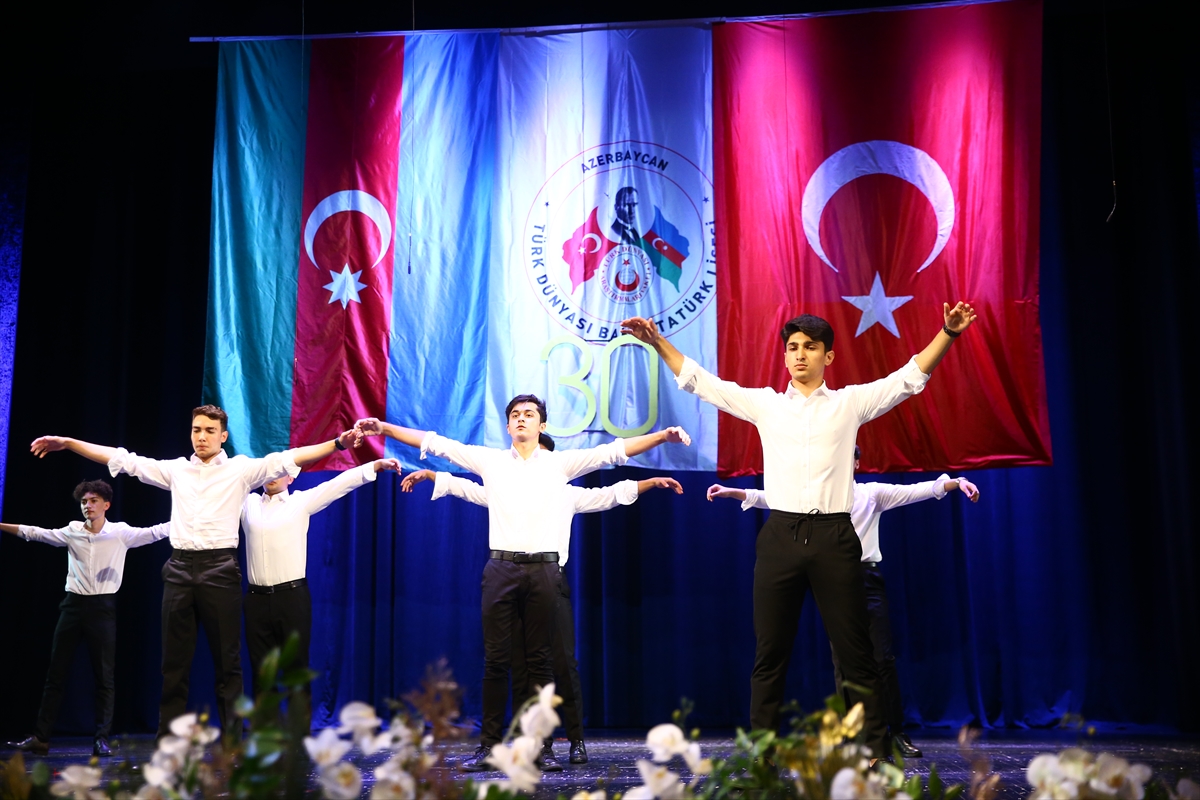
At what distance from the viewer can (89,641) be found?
5586mm

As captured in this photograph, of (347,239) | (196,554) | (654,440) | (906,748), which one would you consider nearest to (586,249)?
(654,440)

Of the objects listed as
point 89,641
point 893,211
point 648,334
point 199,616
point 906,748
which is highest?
point 893,211

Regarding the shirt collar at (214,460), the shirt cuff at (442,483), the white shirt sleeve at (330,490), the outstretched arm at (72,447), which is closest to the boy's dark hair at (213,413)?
the shirt collar at (214,460)

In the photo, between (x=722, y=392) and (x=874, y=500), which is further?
(x=874, y=500)

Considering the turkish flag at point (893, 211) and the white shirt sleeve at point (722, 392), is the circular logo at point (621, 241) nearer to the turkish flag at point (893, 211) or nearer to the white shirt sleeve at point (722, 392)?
the turkish flag at point (893, 211)

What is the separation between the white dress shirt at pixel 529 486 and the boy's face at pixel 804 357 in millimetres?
1307

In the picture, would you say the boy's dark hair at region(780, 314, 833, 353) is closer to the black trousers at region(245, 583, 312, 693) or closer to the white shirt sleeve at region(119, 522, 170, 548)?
the black trousers at region(245, 583, 312, 693)

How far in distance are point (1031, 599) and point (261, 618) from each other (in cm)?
447

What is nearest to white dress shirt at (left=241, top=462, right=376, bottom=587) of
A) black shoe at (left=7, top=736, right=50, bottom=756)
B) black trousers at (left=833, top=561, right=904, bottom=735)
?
black shoe at (left=7, top=736, right=50, bottom=756)

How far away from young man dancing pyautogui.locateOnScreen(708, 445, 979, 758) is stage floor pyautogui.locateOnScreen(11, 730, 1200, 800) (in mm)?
293

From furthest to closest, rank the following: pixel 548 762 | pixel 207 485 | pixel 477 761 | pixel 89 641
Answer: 1. pixel 89 641
2. pixel 207 485
3. pixel 548 762
4. pixel 477 761

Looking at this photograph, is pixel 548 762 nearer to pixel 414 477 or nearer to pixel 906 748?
pixel 414 477

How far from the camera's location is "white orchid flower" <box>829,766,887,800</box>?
1.01 m

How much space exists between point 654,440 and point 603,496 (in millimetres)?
562
